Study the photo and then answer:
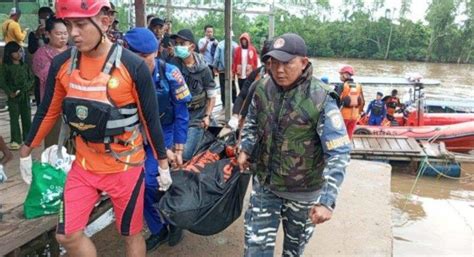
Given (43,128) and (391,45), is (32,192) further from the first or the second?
(391,45)

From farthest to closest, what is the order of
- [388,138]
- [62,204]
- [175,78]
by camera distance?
[388,138], [175,78], [62,204]

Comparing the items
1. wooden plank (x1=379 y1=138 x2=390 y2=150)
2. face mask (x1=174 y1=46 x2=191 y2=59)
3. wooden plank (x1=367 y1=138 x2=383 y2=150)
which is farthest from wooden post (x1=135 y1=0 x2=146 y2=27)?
wooden plank (x1=379 y1=138 x2=390 y2=150)

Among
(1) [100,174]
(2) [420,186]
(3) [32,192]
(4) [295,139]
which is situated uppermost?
(4) [295,139]

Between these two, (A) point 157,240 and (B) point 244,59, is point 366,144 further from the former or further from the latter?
(A) point 157,240

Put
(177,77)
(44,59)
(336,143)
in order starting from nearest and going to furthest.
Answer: (336,143), (177,77), (44,59)

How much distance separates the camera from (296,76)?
2.54m

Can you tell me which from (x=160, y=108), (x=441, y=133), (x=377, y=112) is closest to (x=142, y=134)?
(x=160, y=108)

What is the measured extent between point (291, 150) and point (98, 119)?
1015mm

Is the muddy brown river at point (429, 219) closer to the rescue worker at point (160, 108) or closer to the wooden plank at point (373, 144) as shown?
the rescue worker at point (160, 108)

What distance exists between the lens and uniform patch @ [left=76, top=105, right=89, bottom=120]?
223 centimetres

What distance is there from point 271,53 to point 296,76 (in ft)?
0.62

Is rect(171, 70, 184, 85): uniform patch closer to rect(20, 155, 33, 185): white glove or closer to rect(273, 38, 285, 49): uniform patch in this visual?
rect(273, 38, 285, 49): uniform patch

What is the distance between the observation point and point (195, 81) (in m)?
4.39

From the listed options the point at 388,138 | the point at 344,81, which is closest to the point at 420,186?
the point at 388,138
